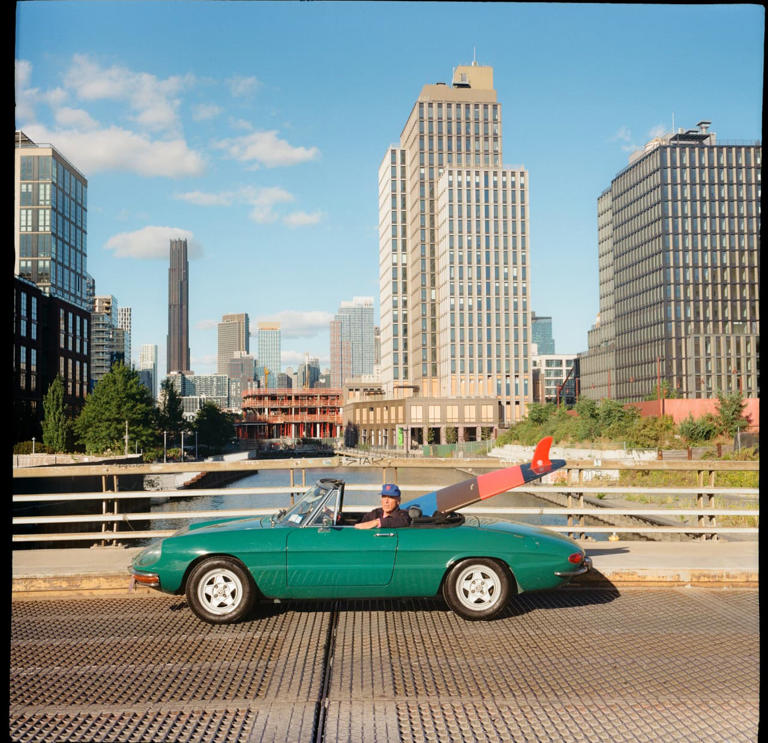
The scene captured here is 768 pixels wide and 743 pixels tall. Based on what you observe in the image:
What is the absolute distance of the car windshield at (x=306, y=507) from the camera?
6.60 m

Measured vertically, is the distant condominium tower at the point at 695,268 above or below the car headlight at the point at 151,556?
above

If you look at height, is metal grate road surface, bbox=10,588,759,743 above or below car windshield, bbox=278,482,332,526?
below

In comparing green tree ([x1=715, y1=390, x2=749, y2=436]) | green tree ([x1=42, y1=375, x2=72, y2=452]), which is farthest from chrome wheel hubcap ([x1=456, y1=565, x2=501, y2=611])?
green tree ([x1=42, y1=375, x2=72, y2=452])

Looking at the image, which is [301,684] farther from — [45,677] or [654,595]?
[654,595]

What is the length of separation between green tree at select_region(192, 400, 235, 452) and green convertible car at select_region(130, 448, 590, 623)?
112838 mm

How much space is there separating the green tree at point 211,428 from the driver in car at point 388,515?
11278cm

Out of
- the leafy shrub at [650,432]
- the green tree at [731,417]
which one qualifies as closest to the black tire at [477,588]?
the leafy shrub at [650,432]

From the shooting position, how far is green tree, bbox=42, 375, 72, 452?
194 ft

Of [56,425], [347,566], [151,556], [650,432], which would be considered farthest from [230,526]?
[56,425]

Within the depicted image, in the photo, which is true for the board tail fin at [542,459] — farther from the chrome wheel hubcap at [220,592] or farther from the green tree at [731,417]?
the green tree at [731,417]

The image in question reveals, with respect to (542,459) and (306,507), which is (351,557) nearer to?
(306,507)

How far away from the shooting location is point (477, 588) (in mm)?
6441

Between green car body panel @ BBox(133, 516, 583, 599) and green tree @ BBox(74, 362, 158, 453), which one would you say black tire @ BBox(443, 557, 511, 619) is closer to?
green car body panel @ BBox(133, 516, 583, 599)

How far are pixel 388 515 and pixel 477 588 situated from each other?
1.05 meters
